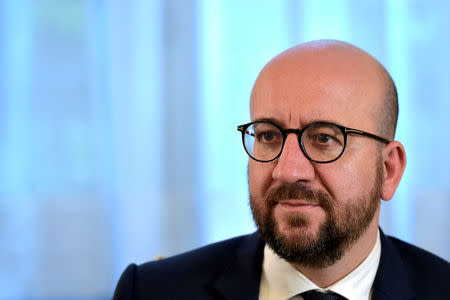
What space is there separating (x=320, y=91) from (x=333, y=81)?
38 mm

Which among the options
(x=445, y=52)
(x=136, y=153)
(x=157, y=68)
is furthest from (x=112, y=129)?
(x=445, y=52)

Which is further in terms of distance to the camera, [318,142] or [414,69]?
A: [414,69]

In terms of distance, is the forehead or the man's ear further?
the man's ear

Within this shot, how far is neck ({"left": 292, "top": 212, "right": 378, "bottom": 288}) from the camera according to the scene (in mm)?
1208

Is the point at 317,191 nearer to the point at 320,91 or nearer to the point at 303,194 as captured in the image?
the point at 303,194

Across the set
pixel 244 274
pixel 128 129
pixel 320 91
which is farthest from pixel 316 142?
pixel 128 129

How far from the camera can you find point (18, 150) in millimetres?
2182

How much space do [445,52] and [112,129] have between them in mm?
1310

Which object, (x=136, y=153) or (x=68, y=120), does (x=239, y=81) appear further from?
(x=68, y=120)

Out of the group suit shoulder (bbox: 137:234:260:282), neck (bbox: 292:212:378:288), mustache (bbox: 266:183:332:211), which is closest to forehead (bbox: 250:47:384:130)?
mustache (bbox: 266:183:332:211)

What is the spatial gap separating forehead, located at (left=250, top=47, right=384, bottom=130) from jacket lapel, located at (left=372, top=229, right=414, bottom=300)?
322 millimetres

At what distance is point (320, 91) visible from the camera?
1152mm

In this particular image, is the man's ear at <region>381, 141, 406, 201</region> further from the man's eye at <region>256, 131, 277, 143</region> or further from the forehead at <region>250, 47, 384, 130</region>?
the man's eye at <region>256, 131, 277, 143</region>

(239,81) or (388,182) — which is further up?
(239,81)
